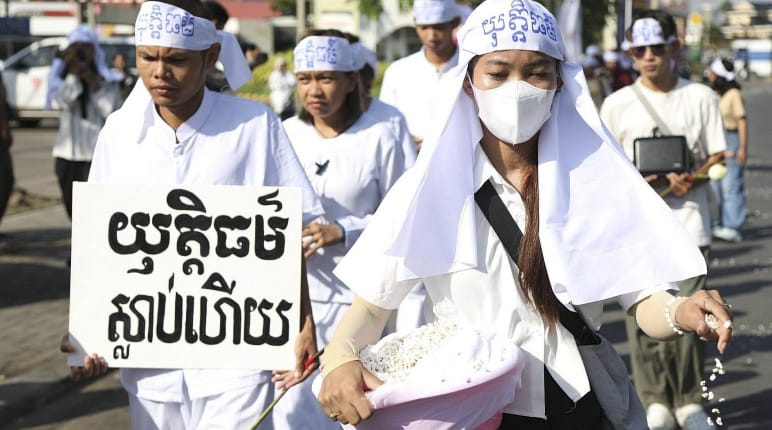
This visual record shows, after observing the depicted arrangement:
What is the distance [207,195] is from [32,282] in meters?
6.99

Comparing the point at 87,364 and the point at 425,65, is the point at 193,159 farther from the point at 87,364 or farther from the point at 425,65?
the point at 425,65

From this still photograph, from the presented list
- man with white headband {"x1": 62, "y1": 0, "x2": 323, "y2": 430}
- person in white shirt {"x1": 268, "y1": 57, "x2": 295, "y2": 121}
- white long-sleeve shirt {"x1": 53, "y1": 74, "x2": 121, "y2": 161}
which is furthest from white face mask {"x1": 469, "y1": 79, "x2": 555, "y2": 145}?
person in white shirt {"x1": 268, "y1": 57, "x2": 295, "y2": 121}

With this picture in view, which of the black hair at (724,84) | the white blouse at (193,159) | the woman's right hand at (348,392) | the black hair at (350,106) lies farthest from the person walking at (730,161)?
the woman's right hand at (348,392)

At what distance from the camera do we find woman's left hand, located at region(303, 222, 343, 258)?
510 centimetres

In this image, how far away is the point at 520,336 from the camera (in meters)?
3.06

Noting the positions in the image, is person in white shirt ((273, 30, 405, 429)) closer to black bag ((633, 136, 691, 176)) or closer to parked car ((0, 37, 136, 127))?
black bag ((633, 136, 691, 176))

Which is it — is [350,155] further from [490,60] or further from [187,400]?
[490,60]

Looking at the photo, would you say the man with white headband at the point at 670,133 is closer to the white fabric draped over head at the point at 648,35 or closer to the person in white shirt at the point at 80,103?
the white fabric draped over head at the point at 648,35

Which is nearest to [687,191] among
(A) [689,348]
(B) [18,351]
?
(A) [689,348]

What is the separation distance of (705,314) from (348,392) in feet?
2.70

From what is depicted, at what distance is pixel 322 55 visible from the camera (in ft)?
19.0

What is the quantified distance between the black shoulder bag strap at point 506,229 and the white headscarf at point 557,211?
0.04 meters

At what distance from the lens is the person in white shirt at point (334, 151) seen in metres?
5.54

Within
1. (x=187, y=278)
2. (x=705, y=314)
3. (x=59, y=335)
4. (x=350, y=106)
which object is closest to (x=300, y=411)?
(x=187, y=278)
